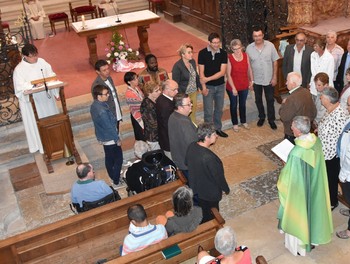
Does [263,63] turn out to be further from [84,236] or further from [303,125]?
[84,236]

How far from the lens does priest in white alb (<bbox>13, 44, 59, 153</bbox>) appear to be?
6363mm

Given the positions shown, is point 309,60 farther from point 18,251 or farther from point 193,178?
point 18,251

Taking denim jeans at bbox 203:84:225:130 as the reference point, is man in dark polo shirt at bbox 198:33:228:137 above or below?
above

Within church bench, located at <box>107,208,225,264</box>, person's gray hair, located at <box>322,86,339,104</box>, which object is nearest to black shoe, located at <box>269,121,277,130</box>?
person's gray hair, located at <box>322,86,339,104</box>

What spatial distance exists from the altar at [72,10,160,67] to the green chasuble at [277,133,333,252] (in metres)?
6.49

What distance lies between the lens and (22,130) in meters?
7.51

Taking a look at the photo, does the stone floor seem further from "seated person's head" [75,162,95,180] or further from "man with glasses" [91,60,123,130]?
"seated person's head" [75,162,95,180]

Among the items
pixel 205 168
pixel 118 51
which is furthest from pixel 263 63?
pixel 118 51

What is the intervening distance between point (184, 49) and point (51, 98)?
2065 mm

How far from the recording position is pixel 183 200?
3918 millimetres

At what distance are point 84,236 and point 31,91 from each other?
2514 millimetres

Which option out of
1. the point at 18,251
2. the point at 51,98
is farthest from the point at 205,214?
the point at 51,98

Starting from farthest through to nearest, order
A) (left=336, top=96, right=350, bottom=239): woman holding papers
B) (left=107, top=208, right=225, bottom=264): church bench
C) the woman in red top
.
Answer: the woman in red top → (left=336, top=96, right=350, bottom=239): woman holding papers → (left=107, top=208, right=225, bottom=264): church bench

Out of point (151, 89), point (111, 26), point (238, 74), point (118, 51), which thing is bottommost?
point (118, 51)
